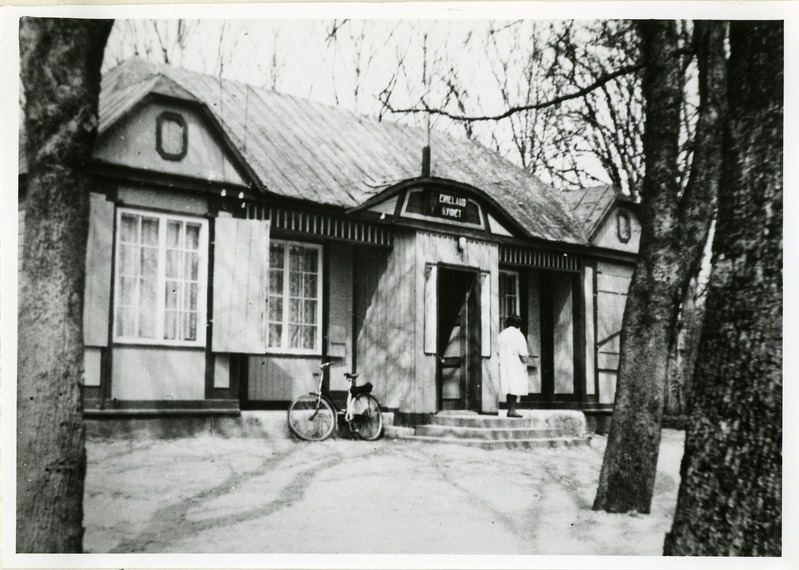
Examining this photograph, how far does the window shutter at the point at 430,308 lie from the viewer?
9234 mm

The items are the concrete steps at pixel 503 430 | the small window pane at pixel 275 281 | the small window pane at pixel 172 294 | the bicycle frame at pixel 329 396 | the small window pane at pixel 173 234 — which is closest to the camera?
the small window pane at pixel 172 294

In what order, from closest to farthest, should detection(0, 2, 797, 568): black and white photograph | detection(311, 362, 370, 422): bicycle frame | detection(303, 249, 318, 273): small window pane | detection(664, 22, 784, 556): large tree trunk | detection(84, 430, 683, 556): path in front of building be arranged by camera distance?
detection(664, 22, 784, 556): large tree trunk < detection(0, 2, 797, 568): black and white photograph < detection(84, 430, 683, 556): path in front of building < detection(311, 362, 370, 422): bicycle frame < detection(303, 249, 318, 273): small window pane

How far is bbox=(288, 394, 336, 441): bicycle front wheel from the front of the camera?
8016 millimetres

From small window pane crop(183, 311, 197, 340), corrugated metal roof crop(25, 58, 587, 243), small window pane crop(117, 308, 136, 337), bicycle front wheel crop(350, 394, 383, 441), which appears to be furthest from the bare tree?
bicycle front wheel crop(350, 394, 383, 441)

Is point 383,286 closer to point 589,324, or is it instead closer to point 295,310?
point 295,310

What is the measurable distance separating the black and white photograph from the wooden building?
3cm

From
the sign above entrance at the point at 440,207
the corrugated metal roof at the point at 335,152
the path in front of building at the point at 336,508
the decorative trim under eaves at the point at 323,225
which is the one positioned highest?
the corrugated metal roof at the point at 335,152

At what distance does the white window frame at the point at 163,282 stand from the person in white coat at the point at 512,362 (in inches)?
143

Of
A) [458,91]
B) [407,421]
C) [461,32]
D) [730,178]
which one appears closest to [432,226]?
[407,421]

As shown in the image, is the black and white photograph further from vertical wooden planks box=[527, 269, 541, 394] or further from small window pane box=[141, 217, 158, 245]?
vertical wooden planks box=[527, 269, 541, 394]

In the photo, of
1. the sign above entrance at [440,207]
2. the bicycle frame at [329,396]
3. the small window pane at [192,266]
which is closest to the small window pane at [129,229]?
the small window pane at [192,266]

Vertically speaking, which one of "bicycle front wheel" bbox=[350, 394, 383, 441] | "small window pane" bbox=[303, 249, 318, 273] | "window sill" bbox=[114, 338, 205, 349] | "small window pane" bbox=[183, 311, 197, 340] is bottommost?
"bicycle front wheel" bbox=[350, 394, 383, 441]

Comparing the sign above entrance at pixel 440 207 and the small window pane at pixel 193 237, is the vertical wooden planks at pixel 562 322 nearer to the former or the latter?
the sign above entrance at pixel 440 207

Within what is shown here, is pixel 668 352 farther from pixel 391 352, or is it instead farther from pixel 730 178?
pixel 391 352
